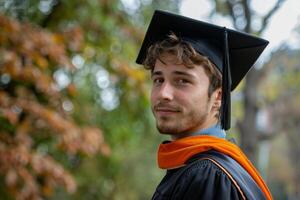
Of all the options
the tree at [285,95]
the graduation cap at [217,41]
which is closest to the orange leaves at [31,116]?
the graduation cap at [217,41]

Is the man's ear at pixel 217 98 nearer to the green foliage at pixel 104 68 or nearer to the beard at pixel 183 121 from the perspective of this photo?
the beard at pixel 183 121

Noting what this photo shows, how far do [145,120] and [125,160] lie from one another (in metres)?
5.42

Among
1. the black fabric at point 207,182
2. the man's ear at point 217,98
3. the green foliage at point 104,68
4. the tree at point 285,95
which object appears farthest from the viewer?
the tree at point 285,95

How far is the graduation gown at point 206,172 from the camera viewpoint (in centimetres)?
173

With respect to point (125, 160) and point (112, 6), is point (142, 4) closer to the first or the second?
point (112, 6)

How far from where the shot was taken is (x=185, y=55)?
200 cm

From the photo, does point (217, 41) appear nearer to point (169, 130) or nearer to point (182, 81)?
point (182, 81)

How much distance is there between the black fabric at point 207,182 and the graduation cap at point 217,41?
28 centimetres

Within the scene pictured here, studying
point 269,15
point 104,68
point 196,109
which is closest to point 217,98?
point 196,109

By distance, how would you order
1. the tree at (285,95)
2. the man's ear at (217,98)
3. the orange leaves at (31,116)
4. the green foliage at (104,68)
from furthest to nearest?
the tree at (285,95) → the green foliage at (104,68) → the orange leaves at (31,116) → the man's ear at (217,98)

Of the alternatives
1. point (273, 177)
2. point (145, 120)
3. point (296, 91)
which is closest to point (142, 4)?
point (145, 120)

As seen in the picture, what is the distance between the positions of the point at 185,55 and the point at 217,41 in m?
0.27

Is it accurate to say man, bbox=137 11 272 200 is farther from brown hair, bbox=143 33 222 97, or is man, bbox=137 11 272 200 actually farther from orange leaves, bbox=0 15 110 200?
orange leaves, bbox=0 15 110 200

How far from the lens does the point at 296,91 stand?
1438cm
